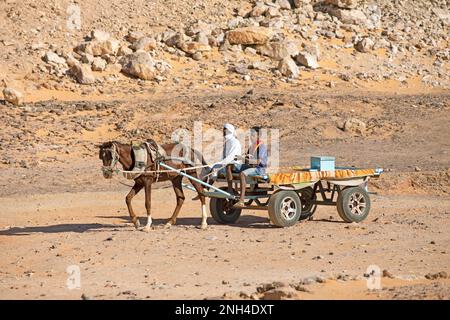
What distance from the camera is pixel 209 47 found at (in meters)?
35.0

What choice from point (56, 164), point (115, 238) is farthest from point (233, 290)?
point (56, 164)

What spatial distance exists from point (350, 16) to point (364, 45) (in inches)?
88.3

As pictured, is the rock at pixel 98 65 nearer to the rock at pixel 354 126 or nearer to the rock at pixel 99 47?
the rock at pixel 99 47

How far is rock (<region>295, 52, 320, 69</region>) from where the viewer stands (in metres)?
34.7

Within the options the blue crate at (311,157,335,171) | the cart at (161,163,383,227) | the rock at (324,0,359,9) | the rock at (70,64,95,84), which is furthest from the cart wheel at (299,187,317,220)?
A: the rock at (324,0,359,9)

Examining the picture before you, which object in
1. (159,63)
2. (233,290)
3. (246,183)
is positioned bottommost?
(233,290)

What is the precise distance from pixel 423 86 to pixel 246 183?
20997mm

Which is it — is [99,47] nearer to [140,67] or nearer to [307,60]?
[140,67]

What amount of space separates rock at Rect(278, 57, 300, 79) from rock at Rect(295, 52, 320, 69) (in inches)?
27.4

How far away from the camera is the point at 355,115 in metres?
31.5

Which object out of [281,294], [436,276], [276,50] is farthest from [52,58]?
[281,294]

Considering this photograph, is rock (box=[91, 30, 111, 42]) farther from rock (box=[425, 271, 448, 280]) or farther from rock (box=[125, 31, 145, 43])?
rock (box=[425, 271, 448, 280])

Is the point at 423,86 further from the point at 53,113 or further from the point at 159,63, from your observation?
the point at 53,113

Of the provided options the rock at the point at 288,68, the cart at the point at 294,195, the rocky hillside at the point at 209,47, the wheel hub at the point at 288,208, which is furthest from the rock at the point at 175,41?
the wheel hub at the point at 288,208
